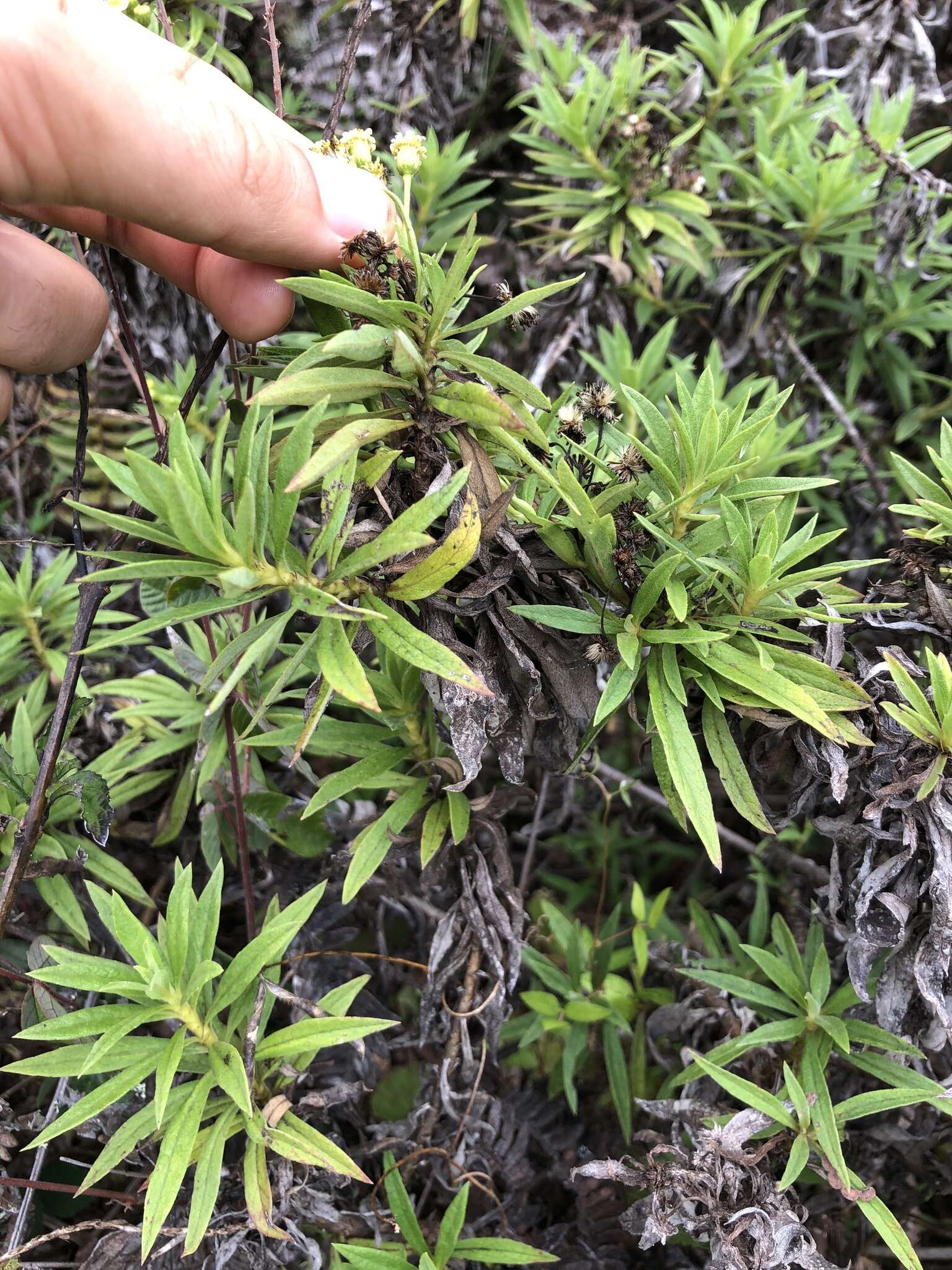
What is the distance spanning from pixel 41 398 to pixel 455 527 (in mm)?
2068

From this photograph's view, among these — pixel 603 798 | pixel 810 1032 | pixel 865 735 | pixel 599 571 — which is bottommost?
pixel 603 798

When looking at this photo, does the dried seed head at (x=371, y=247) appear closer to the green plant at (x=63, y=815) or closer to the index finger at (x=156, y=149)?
the index finger at (x=156, y=149)

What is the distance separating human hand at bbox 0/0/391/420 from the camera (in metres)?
1.08

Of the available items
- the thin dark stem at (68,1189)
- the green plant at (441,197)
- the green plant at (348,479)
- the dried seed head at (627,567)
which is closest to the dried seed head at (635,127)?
the green plant at (441,197)

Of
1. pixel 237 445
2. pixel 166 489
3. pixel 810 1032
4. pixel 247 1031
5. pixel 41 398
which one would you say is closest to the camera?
pixel 166 489

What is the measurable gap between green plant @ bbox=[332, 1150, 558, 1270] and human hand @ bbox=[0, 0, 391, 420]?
1492mm

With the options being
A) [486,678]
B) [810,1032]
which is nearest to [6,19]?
[486,678]

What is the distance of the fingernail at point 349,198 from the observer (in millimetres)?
1240

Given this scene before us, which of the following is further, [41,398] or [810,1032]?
[41,398]

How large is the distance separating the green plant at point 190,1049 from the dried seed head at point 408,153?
1.08m

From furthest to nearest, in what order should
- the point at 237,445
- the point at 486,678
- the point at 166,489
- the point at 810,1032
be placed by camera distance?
the point at 810,1032, the point at 486,678, the point at 237,445, the point at 166,489

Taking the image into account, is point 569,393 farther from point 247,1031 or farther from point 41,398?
point 41,398

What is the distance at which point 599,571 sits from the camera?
123 centimetres

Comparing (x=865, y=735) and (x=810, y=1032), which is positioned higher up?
(x=865, y=735)
